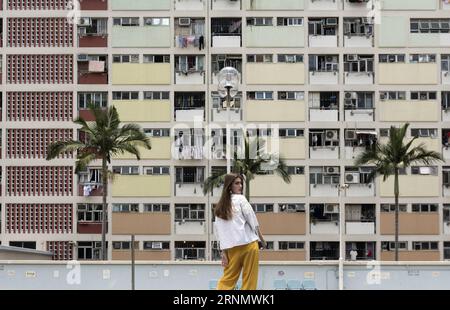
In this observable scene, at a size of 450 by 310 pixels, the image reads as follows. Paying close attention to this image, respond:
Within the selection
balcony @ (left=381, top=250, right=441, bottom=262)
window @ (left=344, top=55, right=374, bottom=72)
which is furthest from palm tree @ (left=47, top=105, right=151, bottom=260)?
balcony @ (left=381, top=250, right=441, bottom=262)

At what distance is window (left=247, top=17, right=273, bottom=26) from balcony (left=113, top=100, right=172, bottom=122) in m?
5.94

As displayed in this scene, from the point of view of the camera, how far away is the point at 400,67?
4909cm

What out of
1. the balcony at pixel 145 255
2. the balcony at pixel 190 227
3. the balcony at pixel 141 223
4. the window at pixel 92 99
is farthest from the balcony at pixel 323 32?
the balcony at pixel 145 255

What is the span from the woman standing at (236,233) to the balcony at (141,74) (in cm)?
3871

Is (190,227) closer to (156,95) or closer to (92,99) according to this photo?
(156,95)

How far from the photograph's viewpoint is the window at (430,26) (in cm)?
4919

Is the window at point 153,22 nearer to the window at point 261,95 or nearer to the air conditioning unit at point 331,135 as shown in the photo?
the window at point 261,95

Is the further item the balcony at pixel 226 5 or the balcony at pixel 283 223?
the balcony at pixel 226 5

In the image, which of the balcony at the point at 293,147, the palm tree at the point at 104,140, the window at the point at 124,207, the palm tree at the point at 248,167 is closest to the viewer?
the palm tree at the point at 104,140

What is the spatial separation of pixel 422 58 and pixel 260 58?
8390mm

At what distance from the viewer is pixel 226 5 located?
4919cm

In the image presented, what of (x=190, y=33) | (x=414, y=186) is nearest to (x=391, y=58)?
(x=414, y=186)

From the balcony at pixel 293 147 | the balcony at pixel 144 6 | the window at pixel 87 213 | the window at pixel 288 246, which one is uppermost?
the balcony at pixel 144 6

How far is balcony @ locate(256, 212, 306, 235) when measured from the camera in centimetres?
4853
